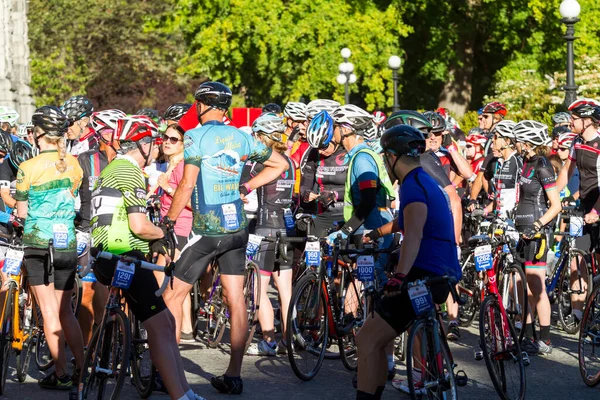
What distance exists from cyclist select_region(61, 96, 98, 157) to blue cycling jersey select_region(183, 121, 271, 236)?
2350 mm

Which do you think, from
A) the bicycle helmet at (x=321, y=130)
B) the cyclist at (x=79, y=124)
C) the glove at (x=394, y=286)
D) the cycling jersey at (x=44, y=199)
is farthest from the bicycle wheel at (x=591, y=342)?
the cyclist at (x=79, y=124)

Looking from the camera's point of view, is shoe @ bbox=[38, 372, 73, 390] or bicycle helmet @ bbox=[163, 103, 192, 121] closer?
shoe @ bbox=[38, 372, 73, 390]

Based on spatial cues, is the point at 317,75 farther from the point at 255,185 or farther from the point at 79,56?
the point at 255,185

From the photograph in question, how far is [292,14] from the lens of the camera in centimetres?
3916

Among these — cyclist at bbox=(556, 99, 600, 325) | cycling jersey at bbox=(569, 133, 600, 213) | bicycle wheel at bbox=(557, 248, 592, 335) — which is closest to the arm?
cyclist at bbox=(556, 99, 600, 325)

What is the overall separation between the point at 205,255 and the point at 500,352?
7.28 feet

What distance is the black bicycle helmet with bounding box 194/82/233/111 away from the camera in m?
9.15

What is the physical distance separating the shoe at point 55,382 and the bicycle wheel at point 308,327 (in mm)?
1701

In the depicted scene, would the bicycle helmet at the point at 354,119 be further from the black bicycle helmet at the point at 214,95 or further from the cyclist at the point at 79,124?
the cyclist at the point at 79,124

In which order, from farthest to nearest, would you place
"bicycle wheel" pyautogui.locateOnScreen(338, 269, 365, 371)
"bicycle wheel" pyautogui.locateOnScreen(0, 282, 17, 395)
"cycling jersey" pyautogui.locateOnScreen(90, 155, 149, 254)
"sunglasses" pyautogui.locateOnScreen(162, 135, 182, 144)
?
"sunglasses" pyautogui.locateOnScreen(162, 135, 182, 144), "bicycle wheel" pyautogui.locateOnScreen(338, 269, 365, 371), "bicycle wheel" pyautogui.locateOnScreen(0, 282, 17, 395), "cycling jersey" pyautogui.locateOnScreen(90, 155, 149, 254)

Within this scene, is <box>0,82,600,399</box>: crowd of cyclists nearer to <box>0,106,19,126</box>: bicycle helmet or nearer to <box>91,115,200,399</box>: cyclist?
<box>91,115,200,399</box>: cyclist

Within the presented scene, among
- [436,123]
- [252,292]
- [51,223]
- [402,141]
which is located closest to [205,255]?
[51,223]

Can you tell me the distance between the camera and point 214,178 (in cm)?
912

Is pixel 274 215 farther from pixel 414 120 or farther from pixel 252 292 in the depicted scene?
pixel 414 120
